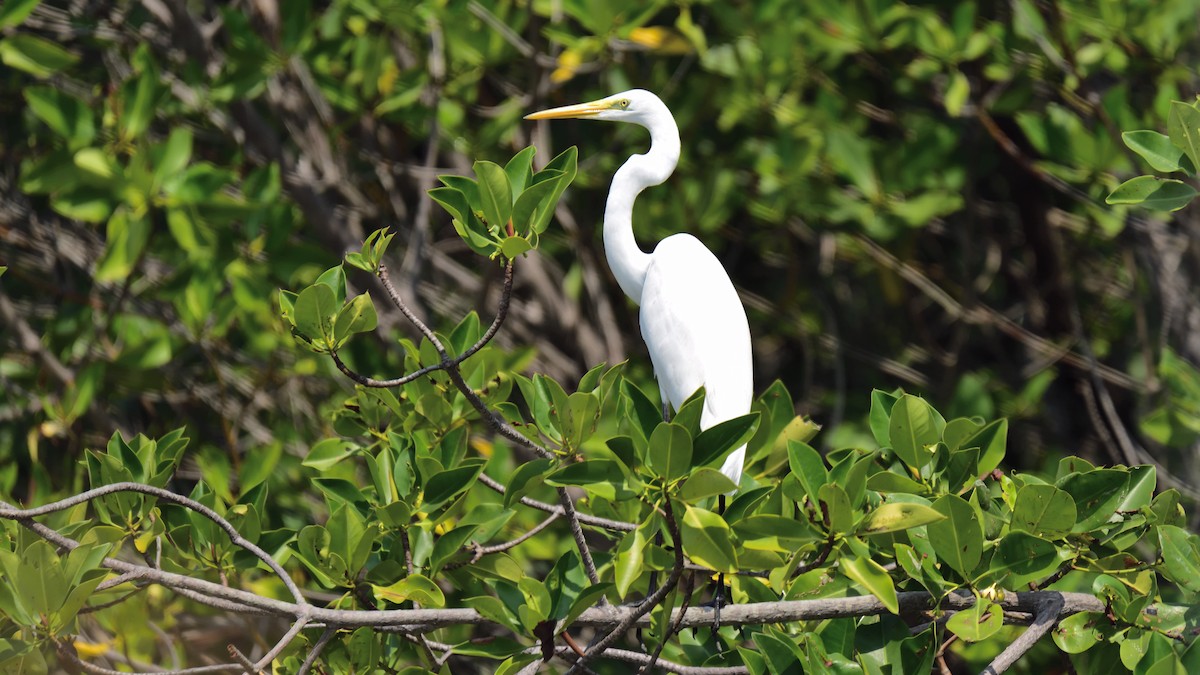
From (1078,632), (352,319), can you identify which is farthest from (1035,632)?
(352,319)

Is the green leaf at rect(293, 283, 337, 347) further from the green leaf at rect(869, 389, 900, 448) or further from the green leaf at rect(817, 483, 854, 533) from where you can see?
the green leaf at rect(869, 389, 900, 448)

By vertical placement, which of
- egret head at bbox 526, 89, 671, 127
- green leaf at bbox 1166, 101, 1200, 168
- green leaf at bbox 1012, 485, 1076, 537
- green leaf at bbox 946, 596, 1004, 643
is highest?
green leaf at bbox 1166, 101, 1200, 168

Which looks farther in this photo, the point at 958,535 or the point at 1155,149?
the point at 1155,149

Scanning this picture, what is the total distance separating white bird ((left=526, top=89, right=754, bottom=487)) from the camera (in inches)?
71.4

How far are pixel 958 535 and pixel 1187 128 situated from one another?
56 centimetres

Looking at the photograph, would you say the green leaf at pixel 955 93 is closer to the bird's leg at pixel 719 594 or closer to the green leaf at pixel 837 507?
the bird's leg at pixel 719 594

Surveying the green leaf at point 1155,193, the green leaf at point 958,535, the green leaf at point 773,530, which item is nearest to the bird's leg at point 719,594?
the green leaf at point 773,530

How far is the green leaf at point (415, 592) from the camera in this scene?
4.81 feet

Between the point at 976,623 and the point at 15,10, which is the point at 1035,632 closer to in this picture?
the point at 976,623

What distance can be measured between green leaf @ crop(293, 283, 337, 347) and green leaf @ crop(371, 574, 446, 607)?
0.32m

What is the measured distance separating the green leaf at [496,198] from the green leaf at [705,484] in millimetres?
373

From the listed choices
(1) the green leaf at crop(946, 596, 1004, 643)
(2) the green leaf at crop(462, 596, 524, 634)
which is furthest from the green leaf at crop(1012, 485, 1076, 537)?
(2) the green leaf at crop(462, 596, 524, 634)

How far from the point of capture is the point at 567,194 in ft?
10.7

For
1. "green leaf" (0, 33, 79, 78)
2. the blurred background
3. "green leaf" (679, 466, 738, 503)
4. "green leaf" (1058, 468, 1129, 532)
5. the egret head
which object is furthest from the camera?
the blurred background
